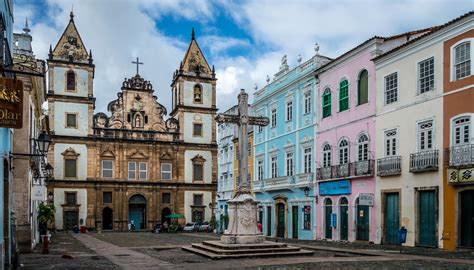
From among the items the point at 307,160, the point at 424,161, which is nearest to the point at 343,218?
the point at 307,160

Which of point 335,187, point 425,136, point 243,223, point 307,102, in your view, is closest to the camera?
point 243,223

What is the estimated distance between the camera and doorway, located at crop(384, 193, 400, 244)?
72.8ft

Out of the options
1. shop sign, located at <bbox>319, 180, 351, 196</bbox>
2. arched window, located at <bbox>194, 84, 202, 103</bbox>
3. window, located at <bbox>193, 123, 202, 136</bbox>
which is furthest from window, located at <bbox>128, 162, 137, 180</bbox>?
shop sign, located at <bbox>319, 180, 351, 196</bbox>

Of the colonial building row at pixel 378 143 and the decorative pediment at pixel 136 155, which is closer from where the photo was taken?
the colonial building row at pixel 378 143

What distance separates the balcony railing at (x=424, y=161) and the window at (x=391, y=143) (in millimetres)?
1582

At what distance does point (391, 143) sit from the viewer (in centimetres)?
2278

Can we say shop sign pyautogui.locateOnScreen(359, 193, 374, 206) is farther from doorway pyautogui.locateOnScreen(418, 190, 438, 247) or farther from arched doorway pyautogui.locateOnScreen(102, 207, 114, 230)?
arched doorway pyautogui.locateOnScreen(102, 207, 114, 230)

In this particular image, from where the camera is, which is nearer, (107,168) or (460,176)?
(460,176)

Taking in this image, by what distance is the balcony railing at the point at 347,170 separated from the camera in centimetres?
2386

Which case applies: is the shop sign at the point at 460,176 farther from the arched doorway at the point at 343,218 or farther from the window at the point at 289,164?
the window at the point at 289,164

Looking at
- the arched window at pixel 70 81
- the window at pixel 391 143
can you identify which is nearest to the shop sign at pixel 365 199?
the window at pixel 391 143

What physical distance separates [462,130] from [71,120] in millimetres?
37557

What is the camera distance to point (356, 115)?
2548cm

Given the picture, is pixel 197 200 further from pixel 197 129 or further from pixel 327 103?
pixel 327 103
